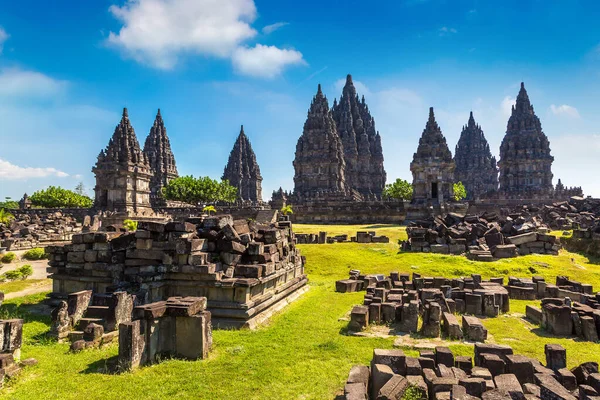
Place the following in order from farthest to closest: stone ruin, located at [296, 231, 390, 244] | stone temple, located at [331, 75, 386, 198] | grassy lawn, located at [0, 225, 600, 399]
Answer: stone temple, located at [331, 75, 386, 198] → stone ruin, located at [296, 231, 390, 244] → grassy lawn, located at [0, 225, 600, 399]

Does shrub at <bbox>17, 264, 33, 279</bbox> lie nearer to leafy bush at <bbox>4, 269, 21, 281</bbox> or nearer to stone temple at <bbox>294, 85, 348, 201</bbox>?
leafy bush at <bbox>4, 269, 21, 281</bbox>

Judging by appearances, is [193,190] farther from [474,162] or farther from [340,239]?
[474,162]

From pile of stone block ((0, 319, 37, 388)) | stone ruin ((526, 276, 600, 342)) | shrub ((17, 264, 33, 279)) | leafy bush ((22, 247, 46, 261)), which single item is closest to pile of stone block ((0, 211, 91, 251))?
leafy bush ((22, 247, 46, 261))

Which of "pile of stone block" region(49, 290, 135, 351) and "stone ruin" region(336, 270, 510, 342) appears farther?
"stone ruin" region(336, 270, 510, 342)

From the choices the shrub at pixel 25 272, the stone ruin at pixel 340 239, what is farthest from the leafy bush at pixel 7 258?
the stone ruin at pixel 340 239

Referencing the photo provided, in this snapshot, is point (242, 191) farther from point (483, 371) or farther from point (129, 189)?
point (483, 371)

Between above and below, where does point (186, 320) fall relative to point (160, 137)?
below

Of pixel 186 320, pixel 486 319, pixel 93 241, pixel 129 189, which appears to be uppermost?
pixel 129 189

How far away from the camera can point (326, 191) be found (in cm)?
5141

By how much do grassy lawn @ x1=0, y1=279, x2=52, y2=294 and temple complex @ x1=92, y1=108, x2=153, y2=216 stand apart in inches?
896

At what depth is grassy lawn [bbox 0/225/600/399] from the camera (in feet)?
17.3

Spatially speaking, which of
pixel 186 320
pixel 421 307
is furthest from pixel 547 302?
pixel 186 320

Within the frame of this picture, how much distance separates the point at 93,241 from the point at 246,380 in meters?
6.32

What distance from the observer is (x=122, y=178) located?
36625mm
